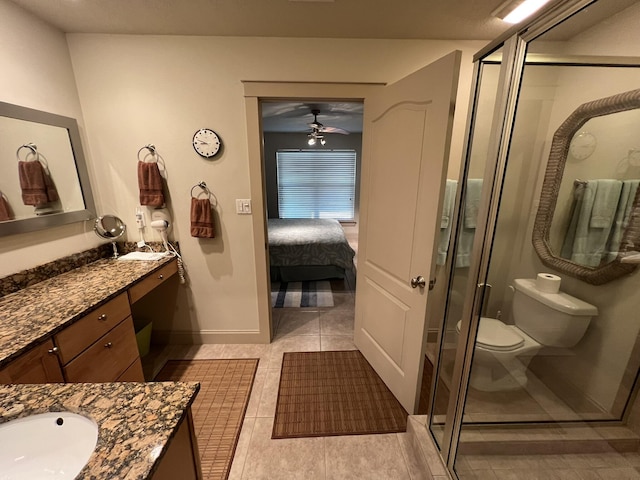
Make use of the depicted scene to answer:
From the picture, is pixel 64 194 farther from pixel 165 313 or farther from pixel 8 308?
pixel 165 313

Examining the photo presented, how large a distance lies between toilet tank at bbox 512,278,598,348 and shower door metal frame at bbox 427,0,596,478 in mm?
753

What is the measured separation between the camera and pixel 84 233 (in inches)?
75.4

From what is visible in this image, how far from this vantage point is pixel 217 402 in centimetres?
180

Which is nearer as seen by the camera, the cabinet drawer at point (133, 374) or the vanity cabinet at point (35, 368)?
the vanity cabinet at point (35, 368)

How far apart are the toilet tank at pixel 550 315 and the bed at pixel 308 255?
6.67 feet

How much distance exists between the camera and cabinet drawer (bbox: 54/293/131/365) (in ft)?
3.82

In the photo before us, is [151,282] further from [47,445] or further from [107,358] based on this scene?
[47,445]

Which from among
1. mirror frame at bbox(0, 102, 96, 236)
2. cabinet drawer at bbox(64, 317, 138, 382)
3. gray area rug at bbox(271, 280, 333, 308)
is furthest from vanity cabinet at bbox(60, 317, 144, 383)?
gray area rug at bbox(271, 280, 333, 308)

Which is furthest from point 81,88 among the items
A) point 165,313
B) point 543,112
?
point 543,112

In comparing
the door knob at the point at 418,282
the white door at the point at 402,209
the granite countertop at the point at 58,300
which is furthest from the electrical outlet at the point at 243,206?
the door knob at the point at 418,282

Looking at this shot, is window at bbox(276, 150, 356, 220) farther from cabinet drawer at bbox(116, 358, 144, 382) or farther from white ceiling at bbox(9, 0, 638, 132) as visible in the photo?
cabinet drawer at bbox(116, 358, 144, 382)

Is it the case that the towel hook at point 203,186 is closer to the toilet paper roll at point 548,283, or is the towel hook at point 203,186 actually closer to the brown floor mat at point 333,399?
the brown floor mat at point 333,399

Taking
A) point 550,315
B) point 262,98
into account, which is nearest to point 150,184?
point 262,98

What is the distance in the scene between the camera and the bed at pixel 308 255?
3443 mm
